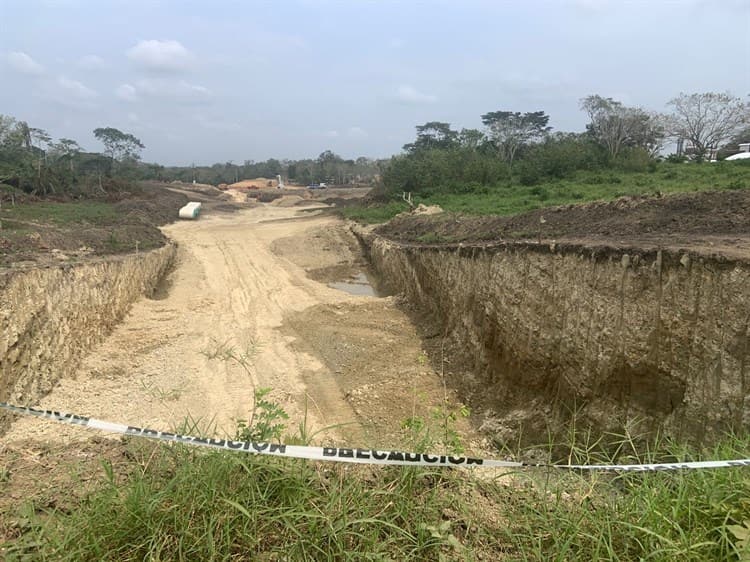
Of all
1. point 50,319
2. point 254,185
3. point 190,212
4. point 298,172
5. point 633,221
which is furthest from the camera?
point 298,172

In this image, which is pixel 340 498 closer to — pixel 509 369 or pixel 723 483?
pixel 723 483

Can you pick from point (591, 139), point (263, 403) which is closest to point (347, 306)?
point (263, 403)

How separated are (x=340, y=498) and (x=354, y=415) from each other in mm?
5807

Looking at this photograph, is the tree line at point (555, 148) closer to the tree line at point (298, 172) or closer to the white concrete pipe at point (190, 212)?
the white concrete pipe at point (190, 212)

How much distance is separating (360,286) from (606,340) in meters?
12.7

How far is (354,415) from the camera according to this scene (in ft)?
27.7

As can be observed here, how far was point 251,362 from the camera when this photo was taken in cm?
1060

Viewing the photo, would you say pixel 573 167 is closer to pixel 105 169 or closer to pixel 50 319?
pixel 50 319

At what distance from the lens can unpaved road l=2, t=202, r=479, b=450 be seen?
26.2 feet

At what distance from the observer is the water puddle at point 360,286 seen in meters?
17.2

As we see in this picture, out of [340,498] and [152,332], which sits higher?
[340,498]

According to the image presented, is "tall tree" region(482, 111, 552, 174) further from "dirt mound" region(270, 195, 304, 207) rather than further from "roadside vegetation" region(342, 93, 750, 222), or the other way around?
"dirt mound" region(270, 195, 304, 207)

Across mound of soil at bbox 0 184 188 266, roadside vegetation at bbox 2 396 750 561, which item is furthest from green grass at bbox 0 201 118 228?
roadside vegetation at bbox 2 396 750 561

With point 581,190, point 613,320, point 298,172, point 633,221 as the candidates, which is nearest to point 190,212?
point 581,190
